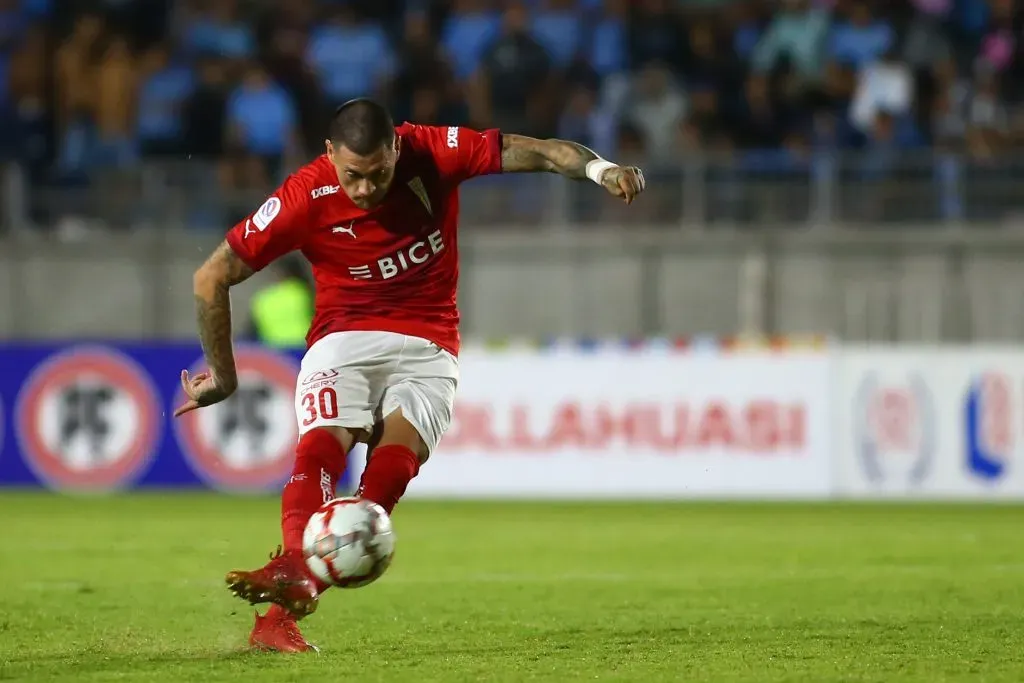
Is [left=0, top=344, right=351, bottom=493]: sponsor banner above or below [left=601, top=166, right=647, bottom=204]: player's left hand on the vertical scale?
below

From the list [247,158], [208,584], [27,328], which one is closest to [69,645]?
[208,584]

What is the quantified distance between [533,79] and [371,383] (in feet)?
36.7

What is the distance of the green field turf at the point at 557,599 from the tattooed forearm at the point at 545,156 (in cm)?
183

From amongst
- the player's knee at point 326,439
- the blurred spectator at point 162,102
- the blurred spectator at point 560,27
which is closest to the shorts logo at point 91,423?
the blurred spectator at point 162,102

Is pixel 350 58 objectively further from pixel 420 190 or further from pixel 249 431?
pixel 420 190

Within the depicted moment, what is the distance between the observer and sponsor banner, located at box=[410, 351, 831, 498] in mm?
15078

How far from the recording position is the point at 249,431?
15.5 meters

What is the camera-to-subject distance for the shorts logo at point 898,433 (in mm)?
14930

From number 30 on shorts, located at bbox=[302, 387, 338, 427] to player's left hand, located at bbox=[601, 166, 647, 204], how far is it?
135 centimetres

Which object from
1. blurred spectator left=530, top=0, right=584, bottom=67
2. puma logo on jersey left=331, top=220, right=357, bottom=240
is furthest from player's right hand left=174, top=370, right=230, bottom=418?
blurred spectator left=530, top=0, right=584, bottom=67

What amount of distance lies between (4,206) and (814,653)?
43.2ft

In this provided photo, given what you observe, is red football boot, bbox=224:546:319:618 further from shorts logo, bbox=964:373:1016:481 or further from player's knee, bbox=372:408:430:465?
shorts logo, bbox=964:373:1016:481

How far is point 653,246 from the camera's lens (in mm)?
17609

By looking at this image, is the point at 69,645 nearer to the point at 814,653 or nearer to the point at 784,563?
the point at 814,653
